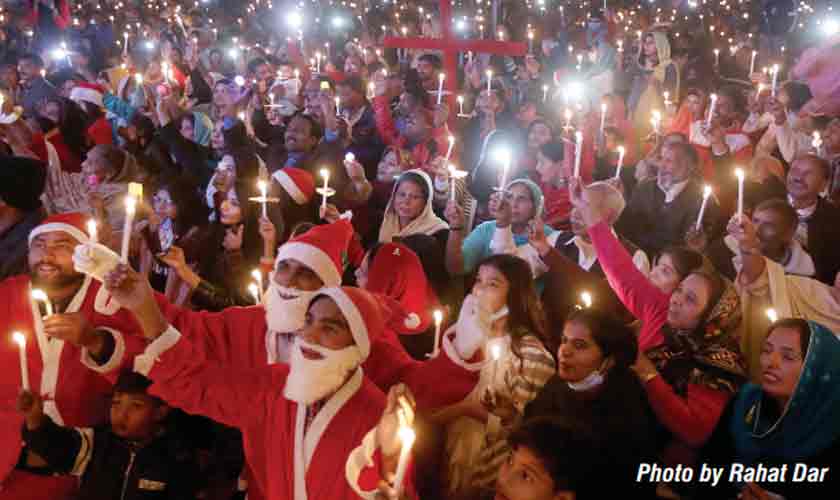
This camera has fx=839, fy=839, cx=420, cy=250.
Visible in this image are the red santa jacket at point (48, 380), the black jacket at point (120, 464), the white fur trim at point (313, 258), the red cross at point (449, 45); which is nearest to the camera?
the black jacket at point (120, 464)

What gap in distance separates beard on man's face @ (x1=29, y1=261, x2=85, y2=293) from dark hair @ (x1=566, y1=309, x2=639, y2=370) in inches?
74.2

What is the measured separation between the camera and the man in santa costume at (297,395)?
8.43 feet

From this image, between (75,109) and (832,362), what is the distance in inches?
250

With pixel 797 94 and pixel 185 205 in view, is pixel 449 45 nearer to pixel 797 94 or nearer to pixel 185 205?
pixel 797 94

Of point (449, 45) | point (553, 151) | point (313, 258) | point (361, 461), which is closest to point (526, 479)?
point (361, 461)

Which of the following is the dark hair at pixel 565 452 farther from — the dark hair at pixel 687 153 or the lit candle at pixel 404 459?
the dark hair at pixel 687 153

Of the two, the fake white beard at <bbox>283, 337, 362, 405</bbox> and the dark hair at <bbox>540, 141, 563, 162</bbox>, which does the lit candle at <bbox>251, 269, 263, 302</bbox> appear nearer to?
the fake white beard at <bbox>283, 337, 362, 405</bbox>

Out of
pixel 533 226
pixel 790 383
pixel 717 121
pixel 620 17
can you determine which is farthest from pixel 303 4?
pixel 790 383

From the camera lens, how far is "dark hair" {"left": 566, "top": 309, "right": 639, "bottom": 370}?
300cm

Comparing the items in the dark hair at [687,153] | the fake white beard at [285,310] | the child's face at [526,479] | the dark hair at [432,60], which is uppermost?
the dark hair at [432,60]

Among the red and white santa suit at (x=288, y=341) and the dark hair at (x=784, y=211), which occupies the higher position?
the dark hair at (x=784, y=211)

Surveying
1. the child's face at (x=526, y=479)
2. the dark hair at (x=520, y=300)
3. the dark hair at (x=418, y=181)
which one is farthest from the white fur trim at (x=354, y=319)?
the dark hair at (x=418, y=181)

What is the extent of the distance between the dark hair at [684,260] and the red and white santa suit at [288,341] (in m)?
0.99

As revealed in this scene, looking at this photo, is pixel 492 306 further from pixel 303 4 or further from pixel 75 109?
pixel 303 4
